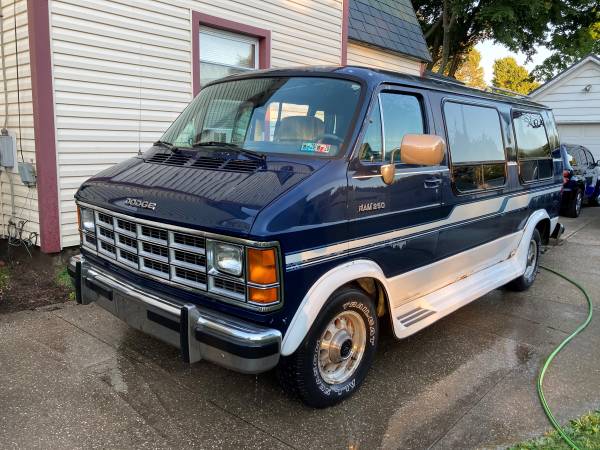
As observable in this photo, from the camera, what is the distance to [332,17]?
909cm

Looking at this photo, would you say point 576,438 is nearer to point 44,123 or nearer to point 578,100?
point 44,123

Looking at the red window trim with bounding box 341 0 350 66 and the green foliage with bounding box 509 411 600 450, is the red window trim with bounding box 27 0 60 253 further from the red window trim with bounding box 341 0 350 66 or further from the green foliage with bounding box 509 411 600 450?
the red window trim with bounding box 341 0 350 66

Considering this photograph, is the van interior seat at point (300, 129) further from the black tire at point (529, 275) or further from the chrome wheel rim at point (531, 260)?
the chrome wheel rim at point (531, 260)

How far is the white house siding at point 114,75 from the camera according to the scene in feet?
18.7

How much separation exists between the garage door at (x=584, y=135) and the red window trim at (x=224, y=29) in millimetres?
12930

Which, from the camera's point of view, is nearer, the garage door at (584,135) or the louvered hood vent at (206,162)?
the louvered hood vent at (206,162)

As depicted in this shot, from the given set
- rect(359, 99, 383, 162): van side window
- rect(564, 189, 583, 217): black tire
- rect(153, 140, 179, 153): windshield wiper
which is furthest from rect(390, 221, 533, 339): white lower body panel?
rect(564, 189, 583, 217): black tire

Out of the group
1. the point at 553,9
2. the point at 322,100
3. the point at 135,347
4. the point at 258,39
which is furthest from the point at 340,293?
the point at 553,9

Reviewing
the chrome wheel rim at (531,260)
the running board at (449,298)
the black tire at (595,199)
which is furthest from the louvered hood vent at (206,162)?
the black tire at (595,199)

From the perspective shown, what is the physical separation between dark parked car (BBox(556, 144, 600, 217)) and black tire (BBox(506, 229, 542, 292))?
17.0 ft

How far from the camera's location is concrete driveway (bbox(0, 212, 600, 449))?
3.02m

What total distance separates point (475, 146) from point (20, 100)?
193 inches

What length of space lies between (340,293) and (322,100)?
4.41 feet

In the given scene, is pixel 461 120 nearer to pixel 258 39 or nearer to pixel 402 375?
pixel 402 375
